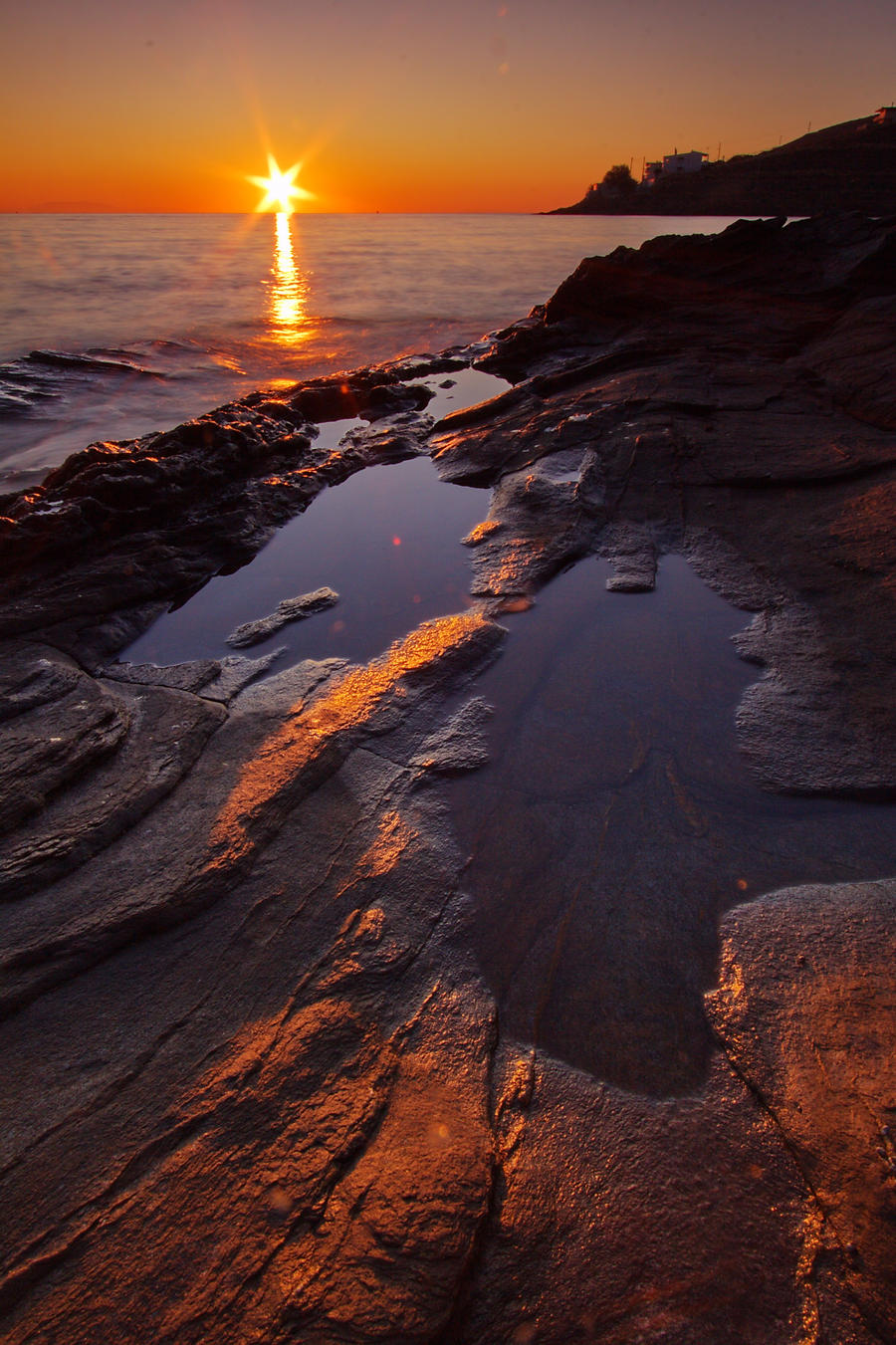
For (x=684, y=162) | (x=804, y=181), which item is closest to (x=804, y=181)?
(x=804, y=181)

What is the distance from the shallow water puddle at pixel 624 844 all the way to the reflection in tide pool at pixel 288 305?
2151cm

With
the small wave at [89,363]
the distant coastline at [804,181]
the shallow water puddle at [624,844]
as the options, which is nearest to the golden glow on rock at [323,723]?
the shallow water puddle at [624,844]

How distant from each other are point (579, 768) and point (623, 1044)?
55.7 inches

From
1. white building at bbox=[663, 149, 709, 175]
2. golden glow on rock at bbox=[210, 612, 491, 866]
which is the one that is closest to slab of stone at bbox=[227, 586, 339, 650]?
golden glow on rock at bbox=[210, 612, 491, 866]

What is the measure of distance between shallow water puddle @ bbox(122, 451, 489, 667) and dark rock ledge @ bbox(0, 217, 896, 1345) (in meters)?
0.33

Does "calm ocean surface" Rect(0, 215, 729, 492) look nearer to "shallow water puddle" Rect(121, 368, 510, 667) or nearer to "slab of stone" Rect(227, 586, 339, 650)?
"shallow water puddle" Rect(121, 368, 510, 667)

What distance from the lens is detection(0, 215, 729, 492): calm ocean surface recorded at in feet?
44.8

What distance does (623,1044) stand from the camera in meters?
2.18

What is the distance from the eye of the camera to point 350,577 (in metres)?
5.73

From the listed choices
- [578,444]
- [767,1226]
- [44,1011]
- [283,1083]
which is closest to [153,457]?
[578,444]

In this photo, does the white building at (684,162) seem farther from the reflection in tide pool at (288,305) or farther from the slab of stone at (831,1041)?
the slab of stone at (831,1041)

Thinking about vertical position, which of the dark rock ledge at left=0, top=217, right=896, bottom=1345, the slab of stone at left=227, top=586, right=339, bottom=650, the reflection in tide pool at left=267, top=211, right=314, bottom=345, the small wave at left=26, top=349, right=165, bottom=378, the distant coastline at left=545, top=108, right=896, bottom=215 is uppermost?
the distant coastline at left=545, top=108, right=896, bottom=215

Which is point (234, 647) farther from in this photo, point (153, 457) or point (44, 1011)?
point (153, 457)

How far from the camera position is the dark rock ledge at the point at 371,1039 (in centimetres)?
158
